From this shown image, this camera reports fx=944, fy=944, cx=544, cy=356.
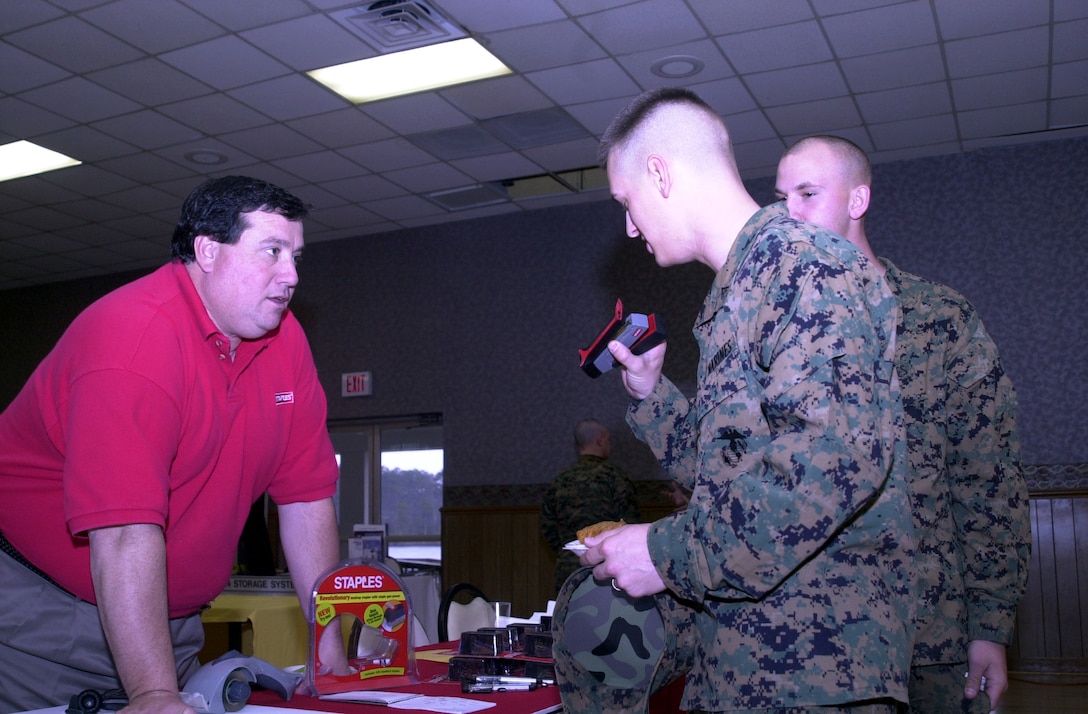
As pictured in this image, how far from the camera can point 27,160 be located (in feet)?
23.6

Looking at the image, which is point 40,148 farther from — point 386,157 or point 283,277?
point 283,277

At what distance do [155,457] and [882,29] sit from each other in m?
4.89

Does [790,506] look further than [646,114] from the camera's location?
No

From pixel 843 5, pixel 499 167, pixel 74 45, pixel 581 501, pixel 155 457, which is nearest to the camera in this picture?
pixel 155 457

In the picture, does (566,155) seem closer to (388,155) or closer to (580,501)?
(388,155)

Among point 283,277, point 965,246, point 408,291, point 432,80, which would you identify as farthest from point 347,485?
point 283,277

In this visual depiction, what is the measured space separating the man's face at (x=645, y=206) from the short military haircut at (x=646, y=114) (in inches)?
1.4

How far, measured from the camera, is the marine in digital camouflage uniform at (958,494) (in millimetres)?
2096

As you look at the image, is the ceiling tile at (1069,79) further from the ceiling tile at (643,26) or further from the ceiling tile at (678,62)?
the ceiling tile at (643,26)

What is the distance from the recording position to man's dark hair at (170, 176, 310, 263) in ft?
6.24

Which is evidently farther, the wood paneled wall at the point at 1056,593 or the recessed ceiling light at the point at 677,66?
the wood paneled wall at the point at 1056,593

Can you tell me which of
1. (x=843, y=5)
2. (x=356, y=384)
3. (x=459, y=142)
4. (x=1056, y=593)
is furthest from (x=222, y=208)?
(x=356, y=384)

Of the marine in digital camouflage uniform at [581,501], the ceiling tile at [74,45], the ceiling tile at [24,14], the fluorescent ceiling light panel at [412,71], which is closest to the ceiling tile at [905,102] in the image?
the fluorescent ceiling light panel at [412,71]

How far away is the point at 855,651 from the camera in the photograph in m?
1.20
